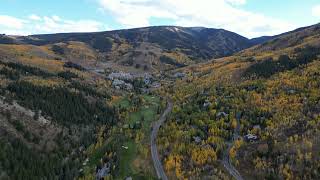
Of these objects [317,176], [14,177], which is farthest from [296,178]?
[14,177]

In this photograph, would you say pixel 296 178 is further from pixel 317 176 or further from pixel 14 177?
pixel 14 177
